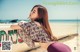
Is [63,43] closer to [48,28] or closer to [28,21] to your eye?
[48,28]

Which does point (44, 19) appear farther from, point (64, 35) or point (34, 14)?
point (64, 35)

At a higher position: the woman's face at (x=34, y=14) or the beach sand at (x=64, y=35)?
the woman's face at (x=34, y=14)

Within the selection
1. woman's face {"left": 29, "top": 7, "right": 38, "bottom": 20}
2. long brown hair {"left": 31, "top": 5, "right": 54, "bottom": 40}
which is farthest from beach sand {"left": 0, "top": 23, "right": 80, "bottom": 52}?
woman's face {"left": 29, "top": 7, "right": 38, "bottom": 20}

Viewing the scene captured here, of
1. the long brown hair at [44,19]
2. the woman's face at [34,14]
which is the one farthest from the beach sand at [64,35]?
the woman's face at [34,14]

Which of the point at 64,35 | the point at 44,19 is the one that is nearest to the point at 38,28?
the point at 44,19

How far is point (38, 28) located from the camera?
1.60 meters

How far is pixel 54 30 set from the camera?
1.61 metres

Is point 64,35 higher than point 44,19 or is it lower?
lower

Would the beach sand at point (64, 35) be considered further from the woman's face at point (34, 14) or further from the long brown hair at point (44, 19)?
the woman's face at point (34, 14)

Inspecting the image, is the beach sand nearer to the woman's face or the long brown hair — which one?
the long brown hair

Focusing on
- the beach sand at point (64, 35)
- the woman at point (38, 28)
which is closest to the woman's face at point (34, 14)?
the woman at point (38, 28)

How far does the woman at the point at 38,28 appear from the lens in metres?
1.59

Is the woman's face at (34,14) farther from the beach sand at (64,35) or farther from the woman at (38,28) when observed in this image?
the beach sand at (64,35)

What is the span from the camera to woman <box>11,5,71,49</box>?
1593mm
